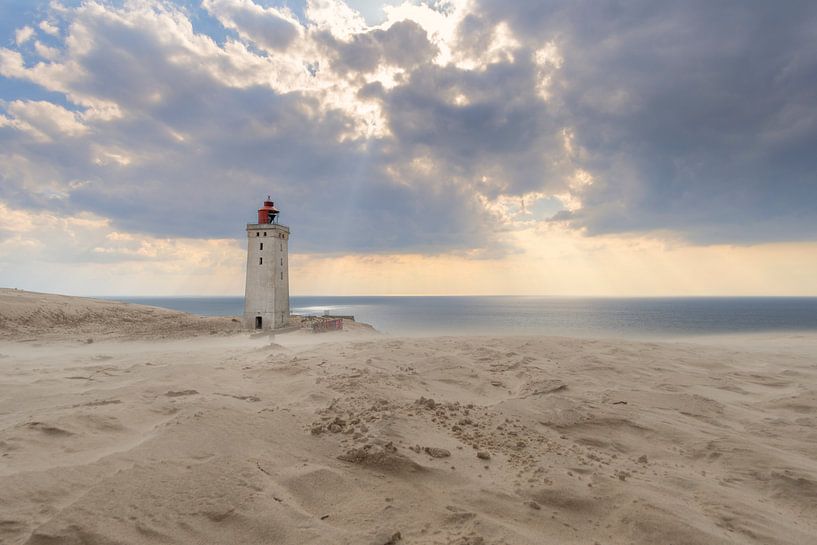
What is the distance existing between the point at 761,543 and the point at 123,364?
Result: 53.7 feet

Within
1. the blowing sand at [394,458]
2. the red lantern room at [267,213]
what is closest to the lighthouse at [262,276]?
the red lantern room at [267,213]

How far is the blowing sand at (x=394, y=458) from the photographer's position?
15.1 ft

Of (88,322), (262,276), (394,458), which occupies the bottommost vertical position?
(394,458)

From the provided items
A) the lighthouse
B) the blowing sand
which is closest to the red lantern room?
the lighthouse

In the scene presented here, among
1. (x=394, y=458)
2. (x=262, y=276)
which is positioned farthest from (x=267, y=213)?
(x=394, y=458)

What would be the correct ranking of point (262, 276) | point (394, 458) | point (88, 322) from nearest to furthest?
point (394, 458)
point (88, 322)
point (262, 276)

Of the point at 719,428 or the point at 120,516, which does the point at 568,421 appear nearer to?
the point at 719,428

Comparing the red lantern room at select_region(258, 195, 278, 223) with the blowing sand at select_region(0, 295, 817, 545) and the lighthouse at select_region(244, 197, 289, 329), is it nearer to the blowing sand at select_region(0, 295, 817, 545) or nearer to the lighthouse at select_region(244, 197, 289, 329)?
the lighthouse at select_region(244, 197, 289, 329)

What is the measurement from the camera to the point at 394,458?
599cm

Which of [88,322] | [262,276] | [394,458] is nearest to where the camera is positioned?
[394,458]

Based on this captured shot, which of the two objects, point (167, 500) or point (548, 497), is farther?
point (548, 497)

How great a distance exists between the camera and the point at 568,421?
8258mm

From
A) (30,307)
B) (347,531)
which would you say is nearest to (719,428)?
(347,531)

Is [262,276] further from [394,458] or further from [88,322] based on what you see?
[394,458]
